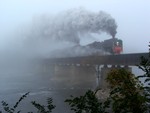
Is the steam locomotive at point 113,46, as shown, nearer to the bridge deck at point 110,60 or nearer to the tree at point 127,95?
the bridge deck at point 110,60

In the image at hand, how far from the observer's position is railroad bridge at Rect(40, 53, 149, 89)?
51219mm

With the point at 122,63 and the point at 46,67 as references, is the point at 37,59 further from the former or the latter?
the point at 122,63

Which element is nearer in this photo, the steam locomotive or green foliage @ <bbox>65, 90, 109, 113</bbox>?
green foliage @ <bbox>65, 90, 109, 113</bbox>

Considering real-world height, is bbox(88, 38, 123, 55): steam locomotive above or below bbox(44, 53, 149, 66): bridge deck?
above

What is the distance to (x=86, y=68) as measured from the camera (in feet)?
235

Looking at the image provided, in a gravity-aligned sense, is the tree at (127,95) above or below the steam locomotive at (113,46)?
below

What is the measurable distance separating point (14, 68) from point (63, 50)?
50.3 meters

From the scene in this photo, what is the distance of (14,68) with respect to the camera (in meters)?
133

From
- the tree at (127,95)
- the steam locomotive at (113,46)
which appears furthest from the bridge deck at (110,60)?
the tree at (127,95)

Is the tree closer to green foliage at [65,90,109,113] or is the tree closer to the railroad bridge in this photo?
green foliage at [65,90,109,113]

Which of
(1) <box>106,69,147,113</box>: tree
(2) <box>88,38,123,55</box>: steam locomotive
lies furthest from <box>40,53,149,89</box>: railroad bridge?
(1) <box>106,69,147,113</box>: tree

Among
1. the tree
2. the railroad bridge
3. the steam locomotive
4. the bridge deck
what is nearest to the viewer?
the tree

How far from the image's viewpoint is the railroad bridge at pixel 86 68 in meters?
51.2

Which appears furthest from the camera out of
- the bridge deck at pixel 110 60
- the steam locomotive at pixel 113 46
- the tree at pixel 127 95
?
the steam locomotive at pixel 113 46
